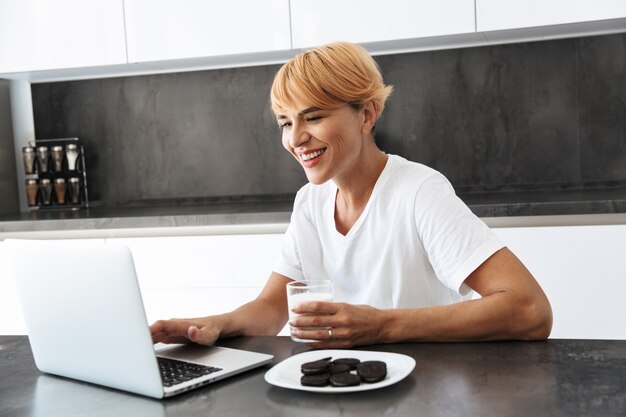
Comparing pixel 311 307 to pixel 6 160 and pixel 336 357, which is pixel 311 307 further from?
pixel 6 160

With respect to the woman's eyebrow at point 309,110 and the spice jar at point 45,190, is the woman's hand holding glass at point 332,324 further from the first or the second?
the spice jar at point 45,190

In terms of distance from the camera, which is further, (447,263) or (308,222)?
(308,222)

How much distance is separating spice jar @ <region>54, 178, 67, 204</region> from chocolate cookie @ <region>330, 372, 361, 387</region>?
2.80 m

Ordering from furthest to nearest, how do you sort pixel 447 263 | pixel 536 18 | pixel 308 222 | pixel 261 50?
1. pixel 261 50
2. pixel 536 18
3. pixel 308 222
4. pixel 447 263

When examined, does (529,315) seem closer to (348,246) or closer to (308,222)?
(348,246)

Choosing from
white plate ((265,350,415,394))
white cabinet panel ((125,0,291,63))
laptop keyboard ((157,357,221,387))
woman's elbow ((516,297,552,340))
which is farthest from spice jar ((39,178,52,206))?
woman's elbow ((516,297,552,340))

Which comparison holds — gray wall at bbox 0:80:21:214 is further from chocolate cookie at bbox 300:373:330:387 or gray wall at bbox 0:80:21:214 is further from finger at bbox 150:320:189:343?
chocolate cookie at bbox 300:373:330:387

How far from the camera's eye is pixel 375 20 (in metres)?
3.03

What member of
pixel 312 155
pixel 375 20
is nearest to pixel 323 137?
pixel 312 155

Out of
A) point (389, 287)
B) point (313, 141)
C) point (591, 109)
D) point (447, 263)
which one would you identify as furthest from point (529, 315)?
point (591, 109)

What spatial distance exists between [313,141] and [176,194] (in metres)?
2.08

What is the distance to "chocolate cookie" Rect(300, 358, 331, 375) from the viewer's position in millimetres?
1183

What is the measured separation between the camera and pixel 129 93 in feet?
12.3

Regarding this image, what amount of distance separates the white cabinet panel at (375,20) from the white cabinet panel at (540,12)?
0.19 feet
